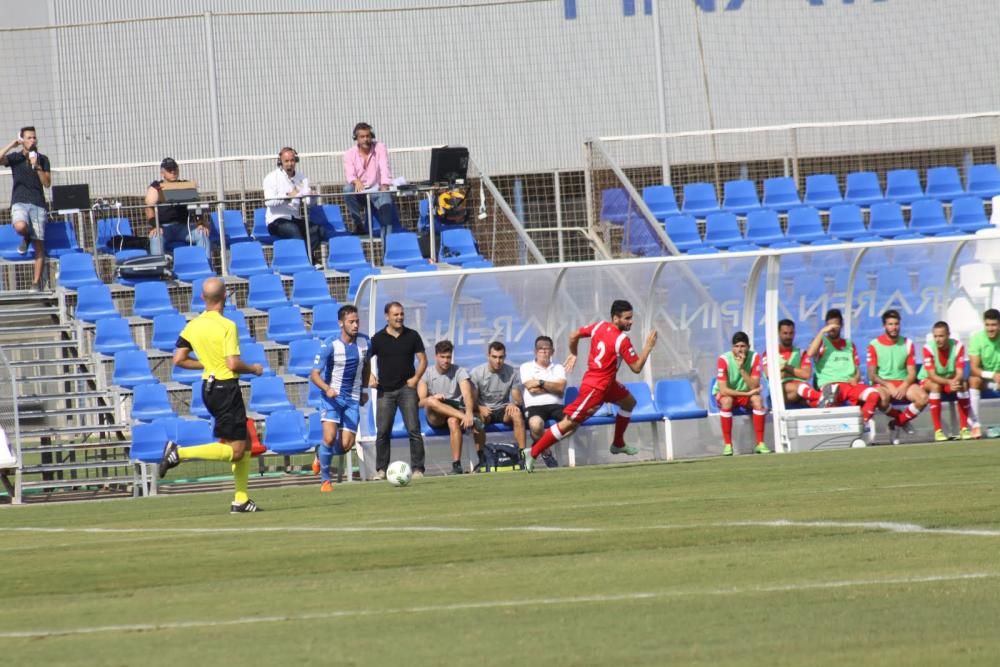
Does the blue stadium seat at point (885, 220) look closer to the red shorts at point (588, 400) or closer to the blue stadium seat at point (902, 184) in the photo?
the blue stadium seat at point (902, 184)

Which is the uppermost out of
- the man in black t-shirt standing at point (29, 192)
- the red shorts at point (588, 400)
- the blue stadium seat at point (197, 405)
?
the man in black t-shirt standing at point (29, 192)

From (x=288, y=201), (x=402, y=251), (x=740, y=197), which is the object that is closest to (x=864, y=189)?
(x=740, y=197)

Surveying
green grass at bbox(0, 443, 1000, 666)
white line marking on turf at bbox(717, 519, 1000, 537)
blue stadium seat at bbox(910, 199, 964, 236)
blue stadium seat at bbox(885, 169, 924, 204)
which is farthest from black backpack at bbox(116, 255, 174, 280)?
white line marking on turf at bbox(717, 519, 1000, 537)

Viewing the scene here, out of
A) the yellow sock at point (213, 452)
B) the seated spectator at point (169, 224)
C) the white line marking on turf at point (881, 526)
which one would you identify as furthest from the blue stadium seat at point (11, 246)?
the white line marking on turf at point (881, 526)

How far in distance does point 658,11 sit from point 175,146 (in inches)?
315

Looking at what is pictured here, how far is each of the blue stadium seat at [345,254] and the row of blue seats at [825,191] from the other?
15.2 ft

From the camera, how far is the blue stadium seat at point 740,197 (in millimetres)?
25672

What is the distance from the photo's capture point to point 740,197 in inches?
1014

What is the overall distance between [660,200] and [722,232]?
1.11 metres

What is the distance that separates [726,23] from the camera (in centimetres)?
2931

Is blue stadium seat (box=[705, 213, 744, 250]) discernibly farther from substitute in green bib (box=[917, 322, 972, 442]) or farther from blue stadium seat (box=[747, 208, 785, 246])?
substitute in green bib (box=[917, 322, 972, 442])

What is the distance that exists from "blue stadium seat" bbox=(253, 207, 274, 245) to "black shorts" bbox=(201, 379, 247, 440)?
433 inches

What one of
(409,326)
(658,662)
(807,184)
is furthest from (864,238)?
(658,662)

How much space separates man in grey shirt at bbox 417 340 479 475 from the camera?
736 inches
